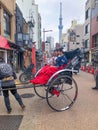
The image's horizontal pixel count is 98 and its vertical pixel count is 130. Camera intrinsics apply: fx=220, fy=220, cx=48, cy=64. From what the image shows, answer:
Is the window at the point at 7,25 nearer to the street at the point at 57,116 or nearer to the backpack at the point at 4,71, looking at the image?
the street at the point at 57,116

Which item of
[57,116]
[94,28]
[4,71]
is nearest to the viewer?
[57,116]

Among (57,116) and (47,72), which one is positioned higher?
(47,72)

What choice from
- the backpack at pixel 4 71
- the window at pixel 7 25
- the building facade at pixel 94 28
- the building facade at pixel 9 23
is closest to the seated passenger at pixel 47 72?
the backpack at pixel 4 71

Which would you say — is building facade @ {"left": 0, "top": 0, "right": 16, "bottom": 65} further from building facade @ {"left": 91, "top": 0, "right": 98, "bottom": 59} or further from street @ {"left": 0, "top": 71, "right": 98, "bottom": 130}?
building facade @ {"left": 91, "top": 0, "right": 98, "bottom": 59}

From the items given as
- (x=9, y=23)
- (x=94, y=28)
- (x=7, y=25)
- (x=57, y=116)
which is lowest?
(x=57, y=116)

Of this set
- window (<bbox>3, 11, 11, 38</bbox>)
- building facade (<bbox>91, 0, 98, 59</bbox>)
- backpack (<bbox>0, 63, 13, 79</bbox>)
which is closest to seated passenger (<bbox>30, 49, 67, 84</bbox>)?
backpack (<bbox>0, 63, 13, 79</bbox>)

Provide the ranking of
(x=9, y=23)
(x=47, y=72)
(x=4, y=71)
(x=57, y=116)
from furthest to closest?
(x=9, y=23)
(x=47, y=72)
(x=4, y=71)
(x=57, y=116)

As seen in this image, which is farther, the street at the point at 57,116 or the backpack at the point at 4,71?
the backpack at the point at 4,71

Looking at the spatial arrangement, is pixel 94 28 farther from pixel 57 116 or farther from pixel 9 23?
pixel 57 116

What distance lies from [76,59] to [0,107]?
9.46 feet

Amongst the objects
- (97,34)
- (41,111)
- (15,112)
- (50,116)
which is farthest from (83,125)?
(97,34)

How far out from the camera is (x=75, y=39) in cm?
7169

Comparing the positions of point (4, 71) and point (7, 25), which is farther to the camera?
point (7, 25)

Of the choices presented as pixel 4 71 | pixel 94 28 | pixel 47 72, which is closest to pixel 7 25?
pixel 47 72
